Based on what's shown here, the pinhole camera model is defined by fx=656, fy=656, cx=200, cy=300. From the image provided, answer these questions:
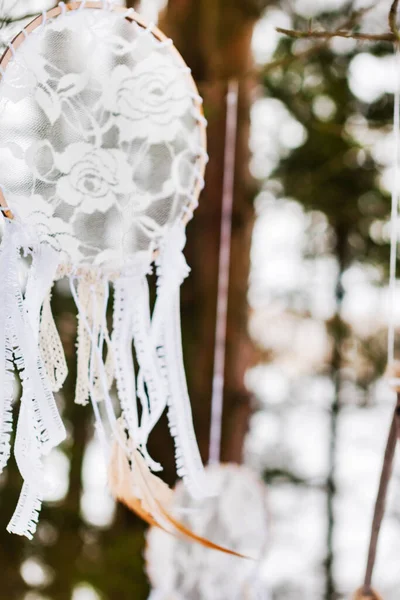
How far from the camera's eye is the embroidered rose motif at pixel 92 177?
760mm

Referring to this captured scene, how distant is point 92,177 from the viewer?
30.5 inches

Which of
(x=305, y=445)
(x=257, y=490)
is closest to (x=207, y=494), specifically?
(x=257, y=490)

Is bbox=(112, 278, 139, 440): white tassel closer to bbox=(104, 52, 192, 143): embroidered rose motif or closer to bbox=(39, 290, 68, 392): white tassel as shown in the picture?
bbox=(39, 290, 68, 392): white tassel

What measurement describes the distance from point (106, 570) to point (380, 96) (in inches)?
68.3

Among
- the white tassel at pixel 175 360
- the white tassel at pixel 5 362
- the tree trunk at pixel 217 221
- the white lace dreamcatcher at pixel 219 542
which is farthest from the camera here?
the tree trunk at pixel 217 221

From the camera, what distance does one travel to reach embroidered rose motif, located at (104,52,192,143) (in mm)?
776

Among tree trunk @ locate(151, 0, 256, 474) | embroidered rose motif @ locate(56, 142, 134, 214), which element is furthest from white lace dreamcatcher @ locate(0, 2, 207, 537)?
tree trunk @ locate(151, 0, 256, 474)

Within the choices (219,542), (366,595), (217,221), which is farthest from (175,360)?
(217,221)

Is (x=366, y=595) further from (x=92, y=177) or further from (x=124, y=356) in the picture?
(x=92, y=177)

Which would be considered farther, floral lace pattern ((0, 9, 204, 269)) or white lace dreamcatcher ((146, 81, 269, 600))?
white lace dreamcatcher ((146, 81, 269, 600))

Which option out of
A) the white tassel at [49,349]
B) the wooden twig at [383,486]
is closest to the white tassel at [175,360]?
the white tassel at [49,349]

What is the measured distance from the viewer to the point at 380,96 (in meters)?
2.24

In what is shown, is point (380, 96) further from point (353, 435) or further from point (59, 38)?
point (59, 38)

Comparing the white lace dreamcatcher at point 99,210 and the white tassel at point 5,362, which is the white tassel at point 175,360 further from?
the white tassel at point 5,362
